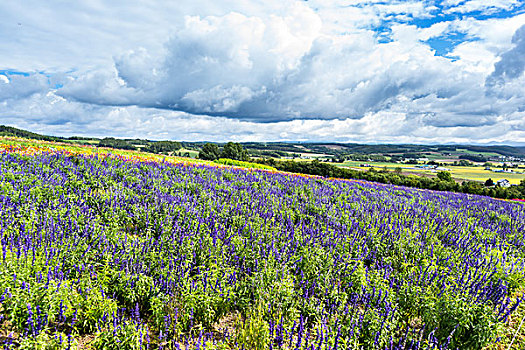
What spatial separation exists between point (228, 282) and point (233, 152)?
73.8 m

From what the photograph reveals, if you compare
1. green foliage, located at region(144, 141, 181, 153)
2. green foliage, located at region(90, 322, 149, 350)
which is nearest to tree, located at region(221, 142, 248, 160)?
green foliage, located at region(144, 141, 181, 153)

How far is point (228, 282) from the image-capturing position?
4641mm

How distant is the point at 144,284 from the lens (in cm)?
429

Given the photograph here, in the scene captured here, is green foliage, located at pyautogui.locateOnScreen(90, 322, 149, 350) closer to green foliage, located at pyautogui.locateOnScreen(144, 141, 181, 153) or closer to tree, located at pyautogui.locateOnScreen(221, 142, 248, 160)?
tree, located at pyautogui.locateOnScreen(221, 142, 248, 160)

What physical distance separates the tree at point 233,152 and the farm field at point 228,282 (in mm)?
68409

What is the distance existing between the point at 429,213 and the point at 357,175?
3072cm

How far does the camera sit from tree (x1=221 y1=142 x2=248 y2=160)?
77394mm

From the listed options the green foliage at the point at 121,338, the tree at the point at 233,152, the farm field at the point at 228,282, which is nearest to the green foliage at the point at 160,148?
the tree at the point at 233,152

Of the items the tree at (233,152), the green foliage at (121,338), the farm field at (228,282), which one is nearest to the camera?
the green foliage at (121,338)

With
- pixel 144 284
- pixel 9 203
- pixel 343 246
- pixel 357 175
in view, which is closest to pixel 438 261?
pixel 343 246

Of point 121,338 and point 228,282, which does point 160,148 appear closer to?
point 228,282

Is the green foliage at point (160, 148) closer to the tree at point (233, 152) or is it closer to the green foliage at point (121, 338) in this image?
the tree at point (233, 152)

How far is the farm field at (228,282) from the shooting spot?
3.54m

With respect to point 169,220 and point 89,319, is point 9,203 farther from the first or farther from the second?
point 89,319
